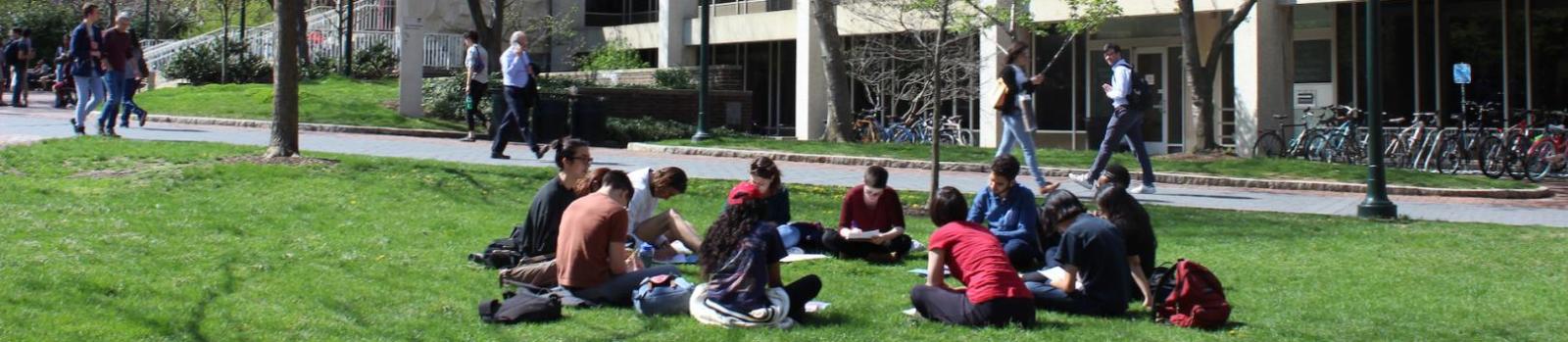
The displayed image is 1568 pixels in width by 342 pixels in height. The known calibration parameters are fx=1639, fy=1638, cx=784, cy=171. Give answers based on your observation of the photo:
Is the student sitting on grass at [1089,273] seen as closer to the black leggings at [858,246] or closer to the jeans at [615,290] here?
the jeans at [615,290]

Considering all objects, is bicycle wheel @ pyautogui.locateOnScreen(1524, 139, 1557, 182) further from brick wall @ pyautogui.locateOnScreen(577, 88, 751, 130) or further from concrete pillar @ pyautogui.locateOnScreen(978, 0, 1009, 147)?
brick wall @ pyautogui.locateOnScreen(577, 88, 751, 130)

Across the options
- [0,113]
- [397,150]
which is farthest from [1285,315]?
[0,113]

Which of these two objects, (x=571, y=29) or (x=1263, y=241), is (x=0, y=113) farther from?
(x=1263, y=241)

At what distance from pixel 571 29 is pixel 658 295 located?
30.4m

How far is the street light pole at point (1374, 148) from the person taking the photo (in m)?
14.0

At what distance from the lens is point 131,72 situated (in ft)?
66.1

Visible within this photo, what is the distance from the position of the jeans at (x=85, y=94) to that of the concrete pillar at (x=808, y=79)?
15605 mm

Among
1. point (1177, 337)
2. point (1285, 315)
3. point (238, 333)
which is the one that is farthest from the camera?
point (1285, 315)

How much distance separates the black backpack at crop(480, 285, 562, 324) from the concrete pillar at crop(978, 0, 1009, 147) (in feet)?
67.1

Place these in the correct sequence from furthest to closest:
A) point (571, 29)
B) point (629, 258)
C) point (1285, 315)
→ point (571, 29) → point (629, 258) → point (1285, 315)

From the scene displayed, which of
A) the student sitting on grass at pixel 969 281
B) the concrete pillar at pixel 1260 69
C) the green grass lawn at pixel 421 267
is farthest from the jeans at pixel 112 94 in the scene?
the concrete pillar at pixel 1260 69

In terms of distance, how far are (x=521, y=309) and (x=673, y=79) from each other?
67.9 ft

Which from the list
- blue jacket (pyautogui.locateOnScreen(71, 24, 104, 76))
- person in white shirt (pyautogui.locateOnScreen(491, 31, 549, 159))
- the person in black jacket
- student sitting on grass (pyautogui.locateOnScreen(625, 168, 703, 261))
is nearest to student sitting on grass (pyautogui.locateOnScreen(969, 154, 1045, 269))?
student sitting on grass (pyautogui.locateOnScreen(625, 168, 703, 261))

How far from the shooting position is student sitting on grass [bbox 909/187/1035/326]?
7.63 m
